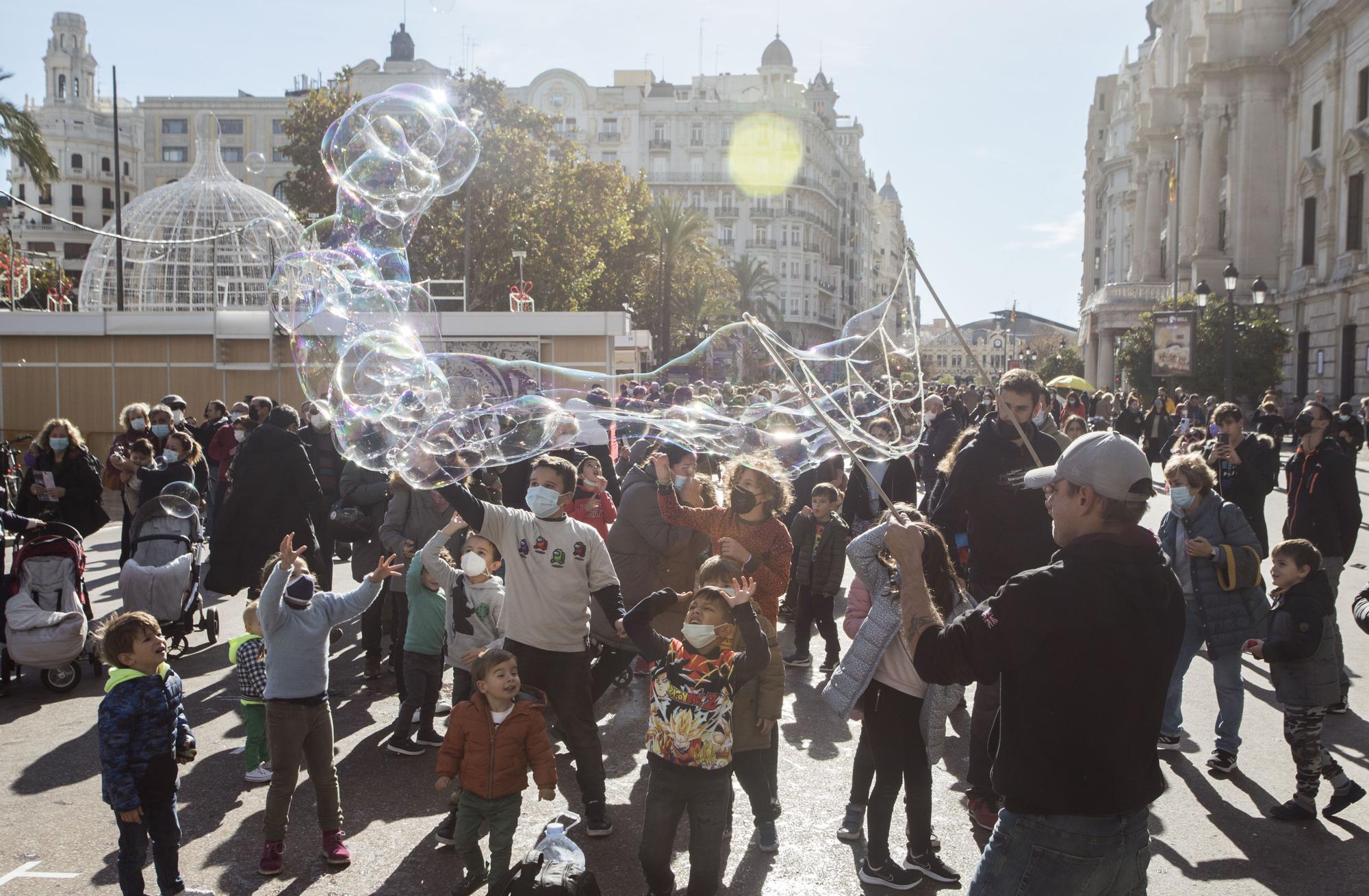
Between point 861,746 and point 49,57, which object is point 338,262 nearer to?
point 861,746

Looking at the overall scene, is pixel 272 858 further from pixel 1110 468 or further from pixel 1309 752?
pixel 1309 752

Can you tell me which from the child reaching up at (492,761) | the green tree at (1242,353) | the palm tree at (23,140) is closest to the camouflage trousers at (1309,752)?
the child reaching up at (492,761)

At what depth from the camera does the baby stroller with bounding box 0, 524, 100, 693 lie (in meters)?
7.54

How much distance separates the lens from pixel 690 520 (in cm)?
619

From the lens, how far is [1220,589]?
21.1 feet

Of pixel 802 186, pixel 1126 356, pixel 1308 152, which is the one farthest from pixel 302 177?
pixel 802 186

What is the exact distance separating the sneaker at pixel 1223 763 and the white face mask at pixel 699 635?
3.29 metres

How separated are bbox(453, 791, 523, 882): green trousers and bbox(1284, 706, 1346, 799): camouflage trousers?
3.78m

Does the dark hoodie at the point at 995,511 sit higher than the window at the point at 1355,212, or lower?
lower

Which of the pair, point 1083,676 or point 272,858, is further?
point 272,858

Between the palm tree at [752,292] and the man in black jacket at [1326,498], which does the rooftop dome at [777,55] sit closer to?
the palm tree at [752,292]

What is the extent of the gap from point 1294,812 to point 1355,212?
126 ft

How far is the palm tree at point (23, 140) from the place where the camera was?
20.5 m

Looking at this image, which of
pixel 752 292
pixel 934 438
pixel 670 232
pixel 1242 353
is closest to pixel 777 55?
pixel 752 292
